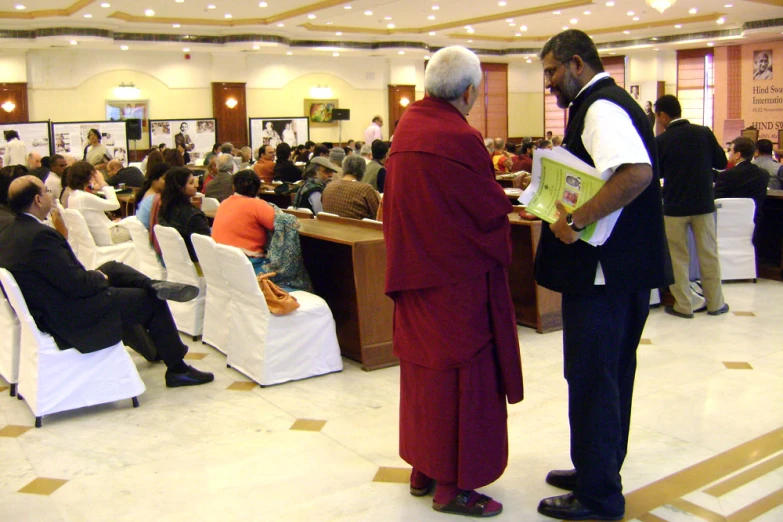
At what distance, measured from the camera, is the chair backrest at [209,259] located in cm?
462

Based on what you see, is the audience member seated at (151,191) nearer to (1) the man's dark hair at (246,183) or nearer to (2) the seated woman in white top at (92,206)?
(2) the seated woman in white top at (92,206)

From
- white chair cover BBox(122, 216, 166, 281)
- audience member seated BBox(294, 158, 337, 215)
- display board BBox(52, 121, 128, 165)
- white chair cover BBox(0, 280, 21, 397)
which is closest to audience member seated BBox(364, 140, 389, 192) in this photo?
audience member seated BBox(294, 158, 337, 215)

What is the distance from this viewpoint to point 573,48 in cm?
254

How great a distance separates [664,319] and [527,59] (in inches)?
728

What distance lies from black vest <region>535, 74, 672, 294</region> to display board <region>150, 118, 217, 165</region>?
16.7 meters

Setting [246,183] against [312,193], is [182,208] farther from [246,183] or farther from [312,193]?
[312,193]

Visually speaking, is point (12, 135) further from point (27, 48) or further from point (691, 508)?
point (691, 508)

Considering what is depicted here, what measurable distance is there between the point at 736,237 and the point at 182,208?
4.53m

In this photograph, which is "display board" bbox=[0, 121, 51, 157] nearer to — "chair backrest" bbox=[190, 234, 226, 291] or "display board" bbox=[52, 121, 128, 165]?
"display board" bbox=[52, 121, 128, 165]

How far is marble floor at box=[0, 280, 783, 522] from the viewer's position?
9.53 ft

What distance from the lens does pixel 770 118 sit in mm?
18297

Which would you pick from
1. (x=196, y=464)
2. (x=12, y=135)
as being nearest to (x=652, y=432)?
(x=196, y=464)

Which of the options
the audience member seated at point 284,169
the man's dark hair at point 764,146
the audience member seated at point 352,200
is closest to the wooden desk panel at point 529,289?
the audience member seated at point 352,200

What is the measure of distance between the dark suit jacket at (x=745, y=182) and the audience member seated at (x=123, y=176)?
684cm
